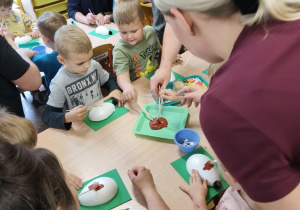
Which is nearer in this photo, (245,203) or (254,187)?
(254,187)

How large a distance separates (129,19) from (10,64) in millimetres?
713

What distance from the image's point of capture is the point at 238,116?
1.59 feet

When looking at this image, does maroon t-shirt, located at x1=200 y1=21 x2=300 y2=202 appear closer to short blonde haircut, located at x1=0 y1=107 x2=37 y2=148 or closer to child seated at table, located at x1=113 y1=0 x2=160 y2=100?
short blonde haircut, located at x1=0 y1=107 x2=37 y2=148

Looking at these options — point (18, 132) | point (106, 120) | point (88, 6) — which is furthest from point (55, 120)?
point (88, 6)

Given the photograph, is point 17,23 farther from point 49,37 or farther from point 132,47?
point 132,47

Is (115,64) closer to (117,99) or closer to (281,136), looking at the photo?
(117,99)

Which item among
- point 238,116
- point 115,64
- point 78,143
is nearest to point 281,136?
point 238,116

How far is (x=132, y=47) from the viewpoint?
162 centimetres

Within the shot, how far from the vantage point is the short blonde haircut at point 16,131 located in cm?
81

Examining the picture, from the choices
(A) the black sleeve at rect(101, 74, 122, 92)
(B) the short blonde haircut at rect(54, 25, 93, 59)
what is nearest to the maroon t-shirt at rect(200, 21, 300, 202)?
(B) the short blonde haircut at rect(54, 25, 93, 59)

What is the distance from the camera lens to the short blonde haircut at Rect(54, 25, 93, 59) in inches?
51.0

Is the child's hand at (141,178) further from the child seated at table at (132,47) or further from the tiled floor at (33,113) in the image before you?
the tiled floor at (33,113)

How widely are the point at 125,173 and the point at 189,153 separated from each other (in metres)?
0.28

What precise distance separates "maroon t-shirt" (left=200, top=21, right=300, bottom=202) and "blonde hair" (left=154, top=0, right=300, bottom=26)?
0.02m
